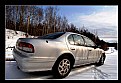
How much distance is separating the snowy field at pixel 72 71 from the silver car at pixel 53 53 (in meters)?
0.33

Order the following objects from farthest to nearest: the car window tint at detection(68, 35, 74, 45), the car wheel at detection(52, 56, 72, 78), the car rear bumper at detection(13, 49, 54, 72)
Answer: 1. the car window tint at detection(68, 35, 74, 45)
2. the car wheel at detection(52, 56, 72, 78)
3. the car rear bumper at detection(13, 49, 54, 72)

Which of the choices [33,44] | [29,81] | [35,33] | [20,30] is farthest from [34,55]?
[20,30]

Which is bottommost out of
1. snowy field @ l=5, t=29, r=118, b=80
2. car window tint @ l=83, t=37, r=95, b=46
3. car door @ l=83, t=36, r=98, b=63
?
snowy field @ l=5, t=29, r=118, b=80

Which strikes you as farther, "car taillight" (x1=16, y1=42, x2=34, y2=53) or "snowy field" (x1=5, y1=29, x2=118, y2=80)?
"snowy field" (x1=5, y1=29, x2=118, y2=80)

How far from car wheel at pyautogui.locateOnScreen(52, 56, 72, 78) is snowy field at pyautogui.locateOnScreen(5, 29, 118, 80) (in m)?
0.25

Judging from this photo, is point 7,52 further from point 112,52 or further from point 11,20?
point 112,52

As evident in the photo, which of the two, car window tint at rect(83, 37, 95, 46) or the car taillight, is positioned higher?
car window tint at rect(83, 37, 95, 46)

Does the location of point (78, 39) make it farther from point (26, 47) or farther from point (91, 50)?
point (26, 47)

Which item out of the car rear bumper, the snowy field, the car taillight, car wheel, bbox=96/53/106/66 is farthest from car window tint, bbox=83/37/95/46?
the car taillight

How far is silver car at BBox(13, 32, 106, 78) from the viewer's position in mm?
3791

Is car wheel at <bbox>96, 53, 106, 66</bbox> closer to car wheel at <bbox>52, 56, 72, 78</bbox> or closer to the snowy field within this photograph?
the snowy field

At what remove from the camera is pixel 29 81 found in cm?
440

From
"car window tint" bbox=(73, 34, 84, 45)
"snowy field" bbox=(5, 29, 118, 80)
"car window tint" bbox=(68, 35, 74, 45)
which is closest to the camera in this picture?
"car window tint" bbox=(68, 35, 74, 45)

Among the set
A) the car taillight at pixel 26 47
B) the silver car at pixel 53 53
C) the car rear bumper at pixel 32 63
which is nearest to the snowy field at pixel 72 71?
the silver car at pixel 53 53
